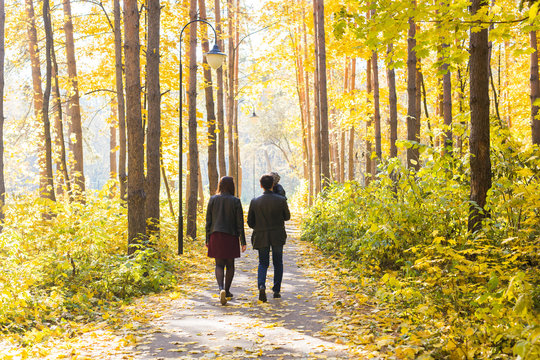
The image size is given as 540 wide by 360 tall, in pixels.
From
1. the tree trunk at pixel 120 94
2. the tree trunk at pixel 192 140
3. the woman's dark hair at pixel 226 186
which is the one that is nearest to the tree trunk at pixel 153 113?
the tree trunk at pixel 120 94

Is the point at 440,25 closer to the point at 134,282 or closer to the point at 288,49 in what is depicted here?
the point at 134,282

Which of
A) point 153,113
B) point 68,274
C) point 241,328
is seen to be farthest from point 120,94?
point 241,328

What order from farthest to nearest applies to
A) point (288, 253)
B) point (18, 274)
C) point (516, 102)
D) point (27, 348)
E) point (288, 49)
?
point (288, 49) < point (516, 102) < point (288, 253) < point (18, 274) < point (27, 348)

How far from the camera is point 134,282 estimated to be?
844cm

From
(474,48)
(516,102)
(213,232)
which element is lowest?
(213,232)

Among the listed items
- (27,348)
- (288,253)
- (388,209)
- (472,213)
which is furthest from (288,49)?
(27,348)

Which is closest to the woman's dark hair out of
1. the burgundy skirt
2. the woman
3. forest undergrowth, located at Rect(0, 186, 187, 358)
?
the woman

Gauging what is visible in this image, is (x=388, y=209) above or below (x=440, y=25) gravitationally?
below

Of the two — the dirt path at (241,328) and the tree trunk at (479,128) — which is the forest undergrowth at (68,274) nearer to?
the dirt path at (241,328)

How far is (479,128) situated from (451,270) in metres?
2.04

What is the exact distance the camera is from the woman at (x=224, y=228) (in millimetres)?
7449

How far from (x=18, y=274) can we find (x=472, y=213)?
676 cm

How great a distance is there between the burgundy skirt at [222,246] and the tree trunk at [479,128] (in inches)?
138

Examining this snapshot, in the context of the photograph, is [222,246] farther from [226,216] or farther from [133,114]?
[133,114]
